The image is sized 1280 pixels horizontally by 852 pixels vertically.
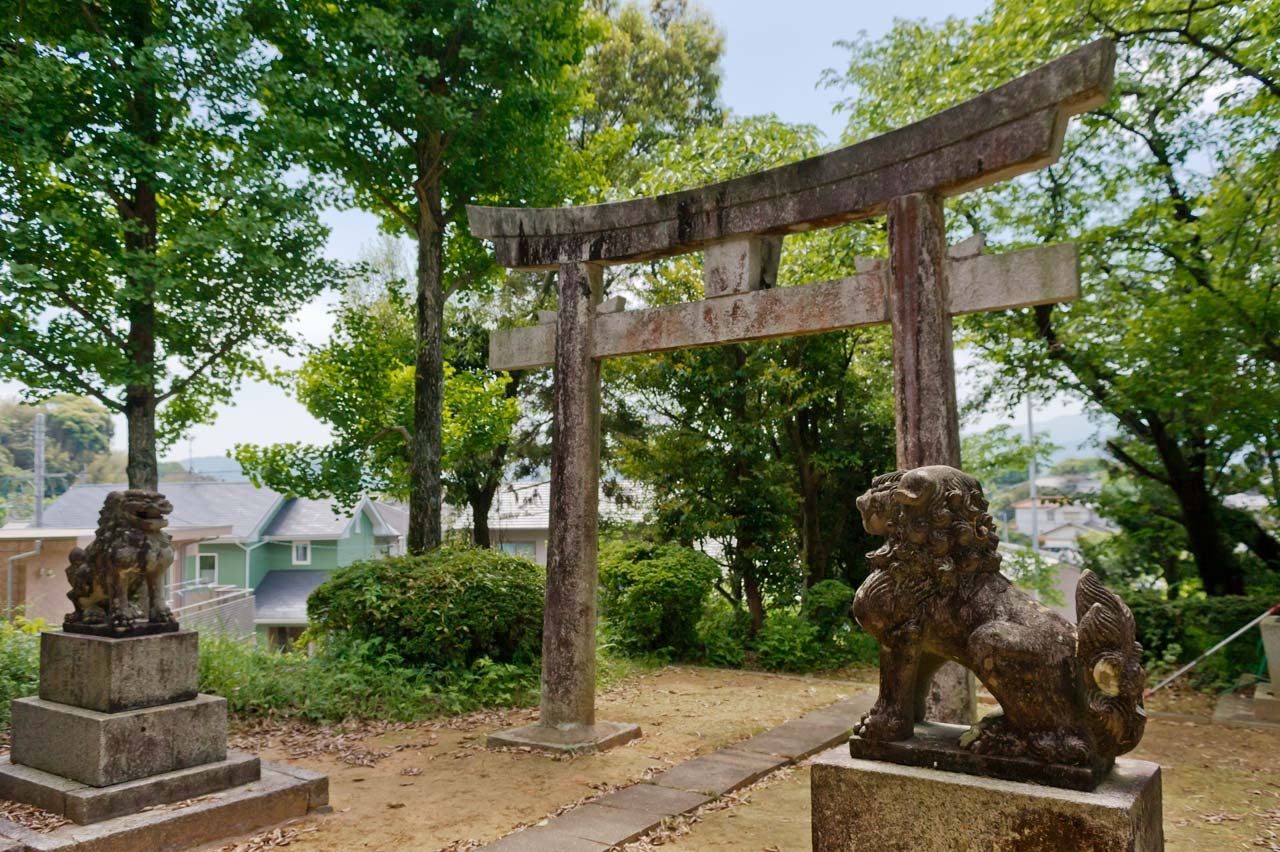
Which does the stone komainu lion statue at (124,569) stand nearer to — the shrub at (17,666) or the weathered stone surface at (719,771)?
the shrub at (17,666)

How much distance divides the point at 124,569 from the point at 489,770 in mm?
2689

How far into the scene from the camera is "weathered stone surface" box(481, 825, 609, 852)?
14.4ft

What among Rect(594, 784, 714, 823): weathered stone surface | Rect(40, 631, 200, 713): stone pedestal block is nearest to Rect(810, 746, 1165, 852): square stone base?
Rect(594, 784, 714, 823): weathered stone surface

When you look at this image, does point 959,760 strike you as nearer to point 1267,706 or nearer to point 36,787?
point 36,787

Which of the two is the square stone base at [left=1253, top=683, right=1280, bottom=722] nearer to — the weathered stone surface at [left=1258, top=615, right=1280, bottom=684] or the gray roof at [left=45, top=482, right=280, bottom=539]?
the weathered stone surface at [left=1258, top=615, right=1280, bottom=684]

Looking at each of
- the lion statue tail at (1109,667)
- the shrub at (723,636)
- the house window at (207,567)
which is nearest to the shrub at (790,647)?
the shrub at (723,636)

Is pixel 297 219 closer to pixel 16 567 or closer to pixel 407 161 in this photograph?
pixel 407 161

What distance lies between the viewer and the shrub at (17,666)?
681cm

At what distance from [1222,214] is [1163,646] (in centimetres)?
483

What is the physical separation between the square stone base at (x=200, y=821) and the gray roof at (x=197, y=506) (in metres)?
15.5

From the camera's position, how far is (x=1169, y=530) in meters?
12.4

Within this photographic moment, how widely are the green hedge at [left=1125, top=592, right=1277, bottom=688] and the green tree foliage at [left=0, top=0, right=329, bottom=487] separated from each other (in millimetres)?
10296

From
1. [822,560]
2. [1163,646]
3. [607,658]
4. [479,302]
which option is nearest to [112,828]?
[607,658]

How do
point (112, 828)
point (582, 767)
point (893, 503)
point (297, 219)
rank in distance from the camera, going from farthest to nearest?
point (297, 219) → point (582, 767) → point (112, 828) → point (893, 503)
